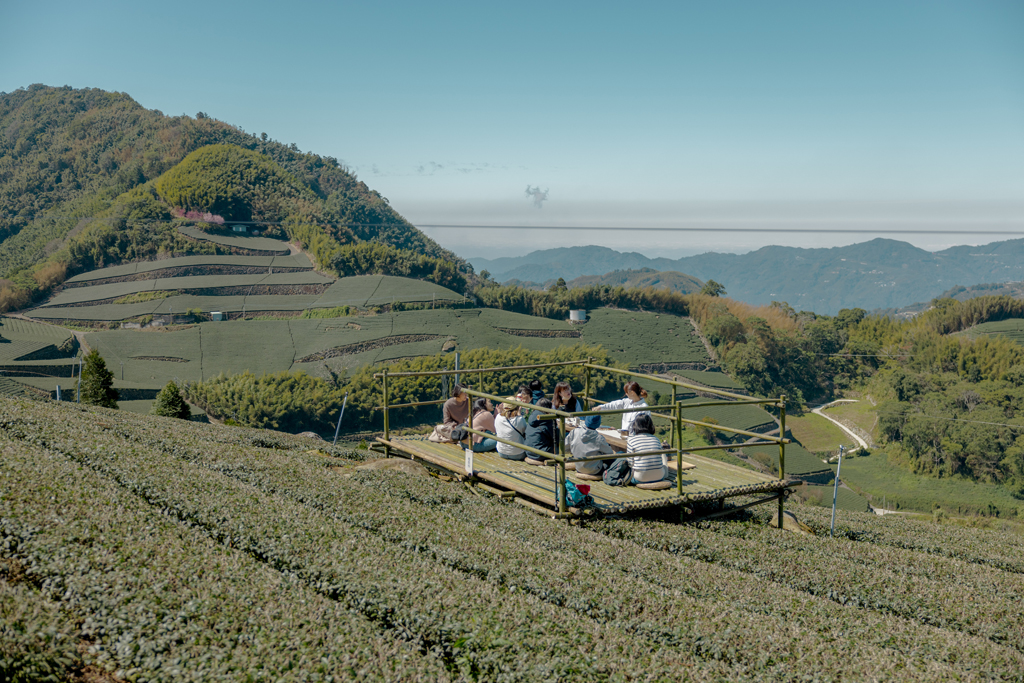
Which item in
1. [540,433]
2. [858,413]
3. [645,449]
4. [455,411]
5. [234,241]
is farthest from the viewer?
[234,241]

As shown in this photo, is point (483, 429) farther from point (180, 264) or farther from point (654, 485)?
point (180, 264)

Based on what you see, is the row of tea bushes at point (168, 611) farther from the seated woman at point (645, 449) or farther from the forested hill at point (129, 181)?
the forested hill at point (129, 181)

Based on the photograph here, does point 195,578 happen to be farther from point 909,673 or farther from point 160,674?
point 909,673

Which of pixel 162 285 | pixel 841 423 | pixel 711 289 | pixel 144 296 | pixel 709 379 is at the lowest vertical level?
pixel 841 423

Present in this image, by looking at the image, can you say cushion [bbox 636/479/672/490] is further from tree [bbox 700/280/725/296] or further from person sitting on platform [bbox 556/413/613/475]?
tree [bbox 700/280/725/296]

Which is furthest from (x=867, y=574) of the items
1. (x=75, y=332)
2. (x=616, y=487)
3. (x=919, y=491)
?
(x=75, y=332)

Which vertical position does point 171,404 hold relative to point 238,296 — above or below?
below

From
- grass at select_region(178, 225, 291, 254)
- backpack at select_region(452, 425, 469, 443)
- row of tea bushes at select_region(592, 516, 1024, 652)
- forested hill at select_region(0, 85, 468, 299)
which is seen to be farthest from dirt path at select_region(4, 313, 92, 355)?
row of tea bushes at select_region(592, 516, 1024, 652)
